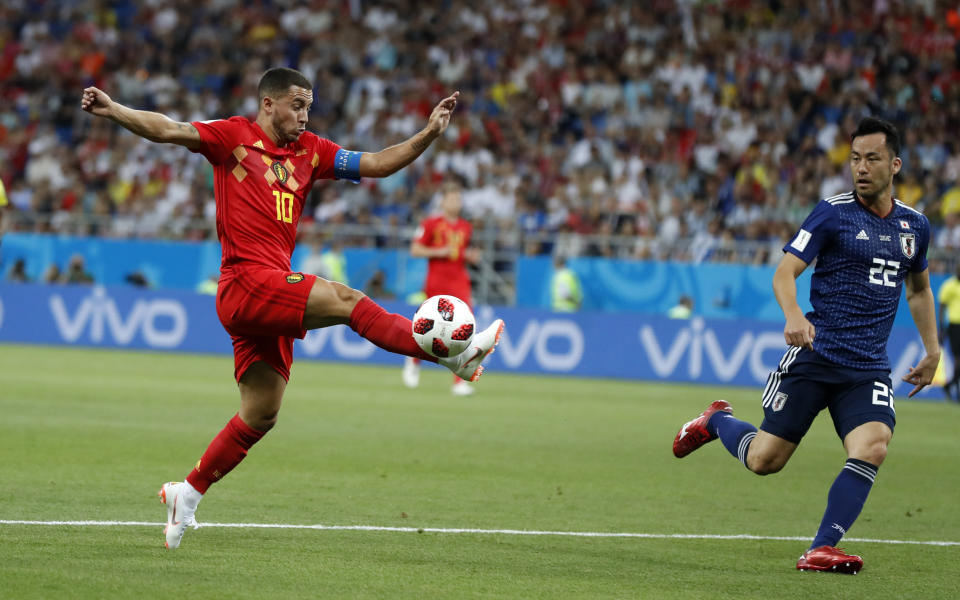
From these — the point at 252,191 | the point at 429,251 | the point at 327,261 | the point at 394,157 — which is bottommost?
the point at 327,261

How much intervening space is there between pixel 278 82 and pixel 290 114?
17cm

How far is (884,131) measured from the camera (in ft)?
22.4

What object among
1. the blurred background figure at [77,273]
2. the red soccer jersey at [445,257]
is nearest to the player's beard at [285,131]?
the red soccer jersey at [445,257]

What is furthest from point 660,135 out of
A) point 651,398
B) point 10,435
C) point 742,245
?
point 10,435

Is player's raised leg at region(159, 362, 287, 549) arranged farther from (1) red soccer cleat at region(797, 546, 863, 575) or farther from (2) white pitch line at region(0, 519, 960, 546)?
(1) red soccer cleat at region(797, 546, 863, 575)

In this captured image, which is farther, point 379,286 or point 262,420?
point 379,286

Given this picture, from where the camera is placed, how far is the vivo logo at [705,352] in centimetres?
2128

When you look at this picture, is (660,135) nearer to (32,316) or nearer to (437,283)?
(437,283)

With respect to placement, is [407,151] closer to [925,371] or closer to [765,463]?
[765,463]

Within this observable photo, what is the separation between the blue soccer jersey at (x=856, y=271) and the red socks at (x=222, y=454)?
2927mm

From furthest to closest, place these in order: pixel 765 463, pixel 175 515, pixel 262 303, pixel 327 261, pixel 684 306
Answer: pixel 327 261, pixel 684 306, pixel 765 463, pixel 175 515, pixel 262 303

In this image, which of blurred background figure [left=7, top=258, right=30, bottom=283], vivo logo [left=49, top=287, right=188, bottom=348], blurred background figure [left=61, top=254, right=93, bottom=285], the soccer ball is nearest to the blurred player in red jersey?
vivo logo [left=49, top=287, right=188, bottom=348]

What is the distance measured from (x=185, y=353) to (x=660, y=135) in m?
9.96

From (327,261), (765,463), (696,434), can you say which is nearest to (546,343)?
(327,261)
